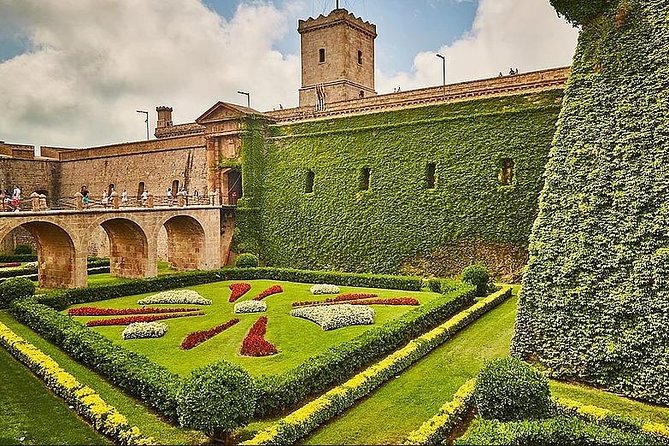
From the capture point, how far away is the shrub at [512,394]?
336 inches

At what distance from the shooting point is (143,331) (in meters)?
14.2

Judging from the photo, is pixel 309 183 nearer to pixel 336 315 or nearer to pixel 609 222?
pixel 336 315

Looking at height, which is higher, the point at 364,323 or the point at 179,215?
the point at 179,215

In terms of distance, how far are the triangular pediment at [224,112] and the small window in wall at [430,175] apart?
1038 centimetres

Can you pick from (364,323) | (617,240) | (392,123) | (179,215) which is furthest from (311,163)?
(617,240)

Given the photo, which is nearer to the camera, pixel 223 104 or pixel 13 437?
pixel 13 437

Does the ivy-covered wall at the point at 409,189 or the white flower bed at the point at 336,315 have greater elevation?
the ivy-covered wall at the point at 409,189

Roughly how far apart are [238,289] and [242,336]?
6.77m

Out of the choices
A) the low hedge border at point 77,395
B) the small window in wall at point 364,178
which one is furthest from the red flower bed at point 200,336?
the small window in wall at point 364,178

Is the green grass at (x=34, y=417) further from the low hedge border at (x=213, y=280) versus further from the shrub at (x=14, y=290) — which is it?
the low hedge border at (x=213, y=280)

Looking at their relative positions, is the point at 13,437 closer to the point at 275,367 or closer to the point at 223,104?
the point at 275,367

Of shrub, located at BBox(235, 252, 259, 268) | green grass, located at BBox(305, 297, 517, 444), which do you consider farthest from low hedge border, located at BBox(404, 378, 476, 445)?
shrub, located at BBox(235, 252, 259, 268)

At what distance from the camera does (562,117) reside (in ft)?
40.3

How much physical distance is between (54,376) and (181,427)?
3302 millimetres
